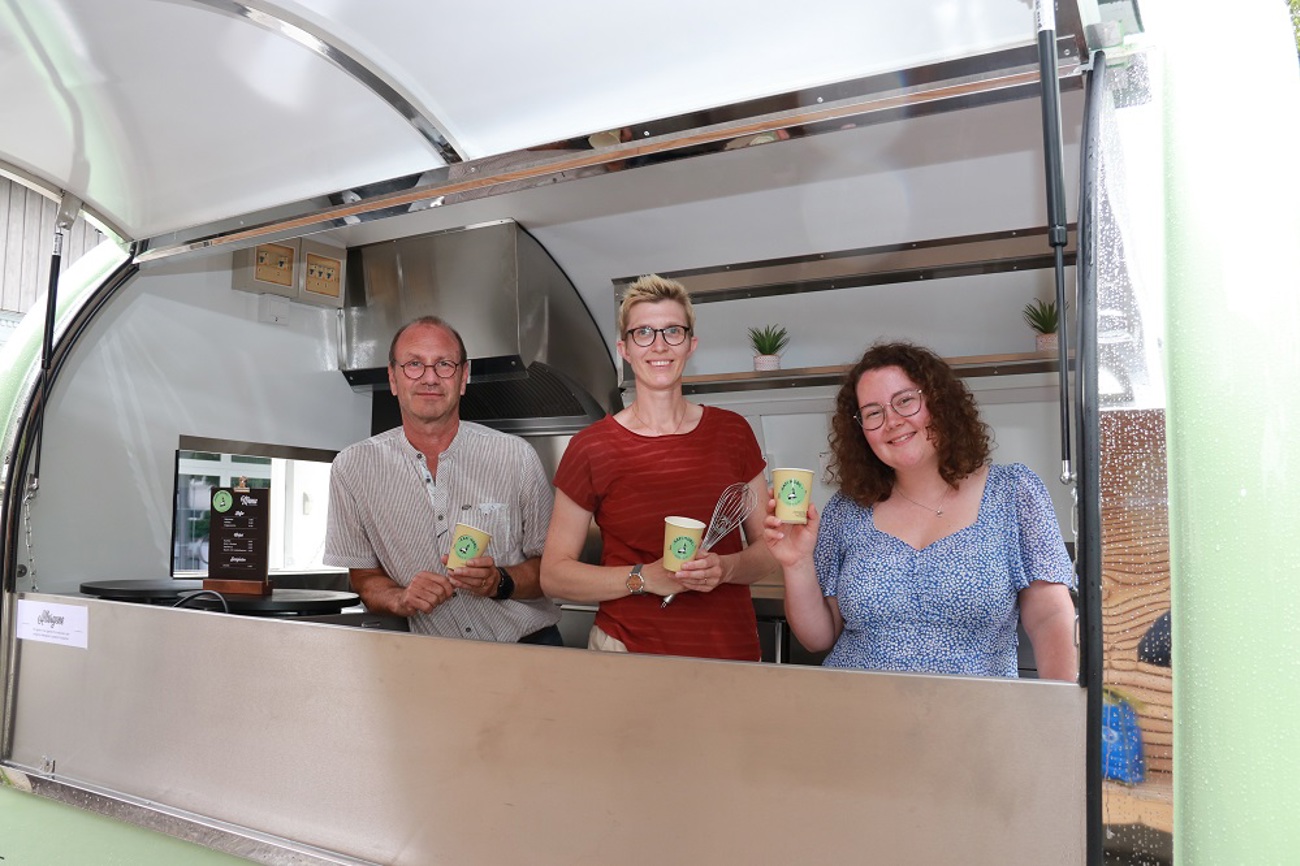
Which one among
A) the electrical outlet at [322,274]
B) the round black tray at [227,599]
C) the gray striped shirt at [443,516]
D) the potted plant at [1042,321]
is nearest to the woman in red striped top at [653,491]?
the gray striped shirt at [443,516]

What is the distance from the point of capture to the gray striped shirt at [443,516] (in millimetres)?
2199

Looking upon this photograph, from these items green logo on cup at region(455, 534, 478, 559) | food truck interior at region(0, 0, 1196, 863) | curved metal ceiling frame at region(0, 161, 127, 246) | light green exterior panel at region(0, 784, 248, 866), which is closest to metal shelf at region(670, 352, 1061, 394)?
food truck interior at region(0, 0, 1196, 863)

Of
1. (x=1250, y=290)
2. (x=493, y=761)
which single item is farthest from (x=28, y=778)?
(x=1250, y=290)

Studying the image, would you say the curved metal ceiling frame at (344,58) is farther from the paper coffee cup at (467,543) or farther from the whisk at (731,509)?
the whisk at (731,509)

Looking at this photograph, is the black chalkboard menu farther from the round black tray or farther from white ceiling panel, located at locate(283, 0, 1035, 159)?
white ceiling panel, located at locate(283, 0, 1035, 159)

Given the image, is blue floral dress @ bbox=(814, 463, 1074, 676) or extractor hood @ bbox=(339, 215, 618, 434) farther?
extractor hood @ bbox=(339, 215, 618, 434)

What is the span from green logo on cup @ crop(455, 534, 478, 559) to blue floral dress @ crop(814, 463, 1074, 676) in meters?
0.66

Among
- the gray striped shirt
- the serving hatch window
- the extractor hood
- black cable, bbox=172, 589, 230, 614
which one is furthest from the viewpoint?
the extractor hood

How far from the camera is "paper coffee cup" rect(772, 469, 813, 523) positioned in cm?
130

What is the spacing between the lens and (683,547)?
56.2 inches

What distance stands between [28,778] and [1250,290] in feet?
8.08

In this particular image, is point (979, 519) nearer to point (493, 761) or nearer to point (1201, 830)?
point (1201, 830)

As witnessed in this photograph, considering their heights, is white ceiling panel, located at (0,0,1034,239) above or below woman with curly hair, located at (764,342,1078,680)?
above

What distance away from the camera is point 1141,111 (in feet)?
3.44
